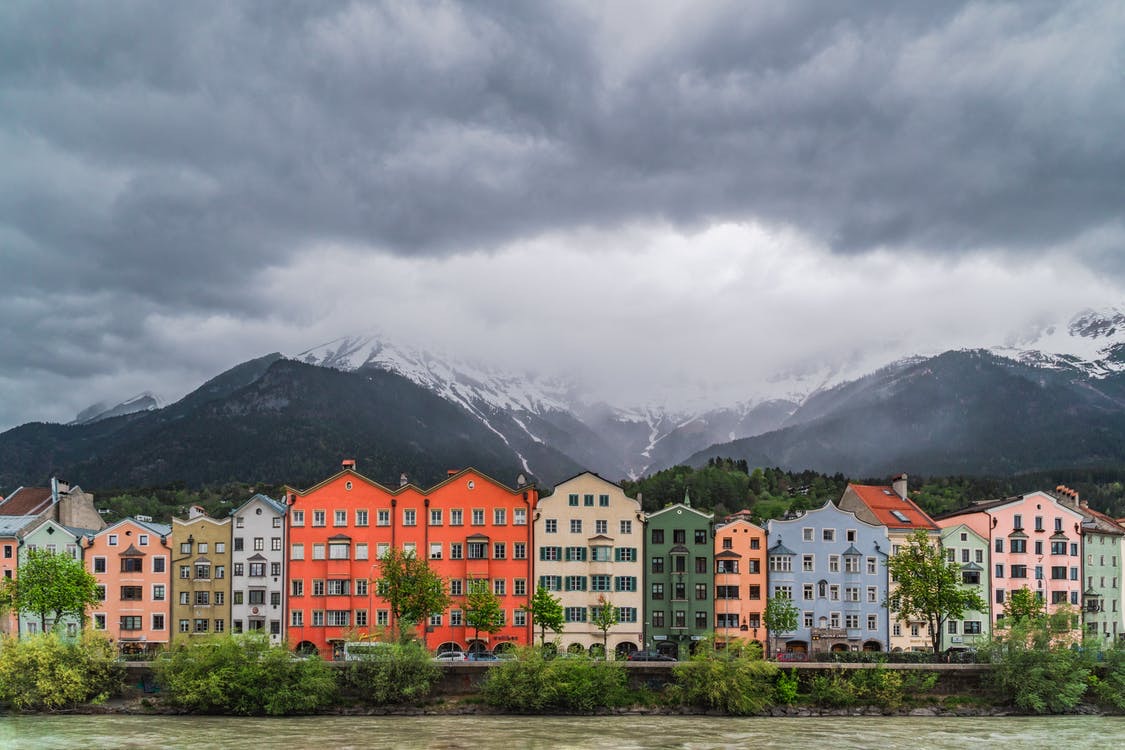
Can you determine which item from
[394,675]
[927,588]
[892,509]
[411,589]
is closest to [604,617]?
[411,589]

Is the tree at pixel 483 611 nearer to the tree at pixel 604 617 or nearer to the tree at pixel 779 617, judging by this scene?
the tree at pixel 604 617

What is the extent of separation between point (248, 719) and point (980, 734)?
53476 millimetres

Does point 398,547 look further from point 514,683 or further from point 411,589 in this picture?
point 514,683

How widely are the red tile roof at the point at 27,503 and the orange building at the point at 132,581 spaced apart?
1402cm

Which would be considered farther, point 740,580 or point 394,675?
point 740,580

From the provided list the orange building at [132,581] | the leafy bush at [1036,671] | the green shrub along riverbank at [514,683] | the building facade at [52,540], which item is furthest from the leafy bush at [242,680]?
the leafy bush at [1036,671]

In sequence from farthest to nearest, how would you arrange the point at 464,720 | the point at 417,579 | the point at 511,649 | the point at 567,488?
the point at 567,488, the point at 417,579, the point at 511,649, the point at 464,720

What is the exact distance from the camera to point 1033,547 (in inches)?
4803

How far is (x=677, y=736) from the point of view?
7988cm

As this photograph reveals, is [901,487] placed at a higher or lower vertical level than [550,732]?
higher

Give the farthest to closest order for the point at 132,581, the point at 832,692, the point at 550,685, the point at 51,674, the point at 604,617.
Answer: the point at 132,581 → the point at 604,617 → the point at 832,692 → the point at 550,685 → the point at 51,674

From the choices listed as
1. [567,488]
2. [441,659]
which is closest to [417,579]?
[441,659]

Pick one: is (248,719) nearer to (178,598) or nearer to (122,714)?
(122,714)

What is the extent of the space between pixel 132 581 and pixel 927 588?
7740cm
